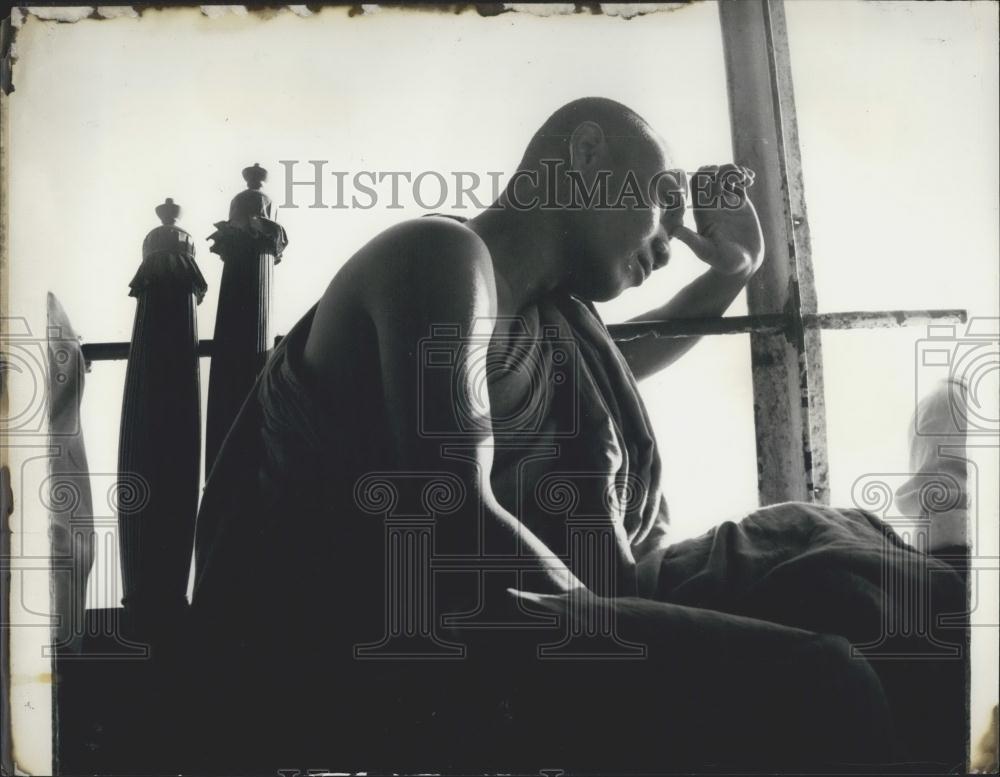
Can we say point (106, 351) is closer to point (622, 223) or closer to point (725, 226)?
point (622, 223)

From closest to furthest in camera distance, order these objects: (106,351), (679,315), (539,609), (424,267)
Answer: (539,609), (424,267), (106,351), (679,315)

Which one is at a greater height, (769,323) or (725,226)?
(725,226)

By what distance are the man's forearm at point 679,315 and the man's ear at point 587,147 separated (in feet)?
1.35

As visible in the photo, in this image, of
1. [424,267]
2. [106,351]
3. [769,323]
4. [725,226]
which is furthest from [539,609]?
[106,351]

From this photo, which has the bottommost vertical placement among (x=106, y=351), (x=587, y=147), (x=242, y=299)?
(x=106, y=351)

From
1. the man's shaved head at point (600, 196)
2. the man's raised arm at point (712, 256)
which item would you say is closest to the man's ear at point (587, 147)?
the man's shaved head at point (600, 196)

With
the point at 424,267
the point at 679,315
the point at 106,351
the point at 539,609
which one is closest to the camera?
the point at 539,609

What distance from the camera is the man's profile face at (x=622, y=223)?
3.21m

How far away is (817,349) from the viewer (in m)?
3.28

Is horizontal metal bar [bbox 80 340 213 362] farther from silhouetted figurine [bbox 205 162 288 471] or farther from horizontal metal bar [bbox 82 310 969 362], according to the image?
horizontal metal bar [bbox 82 310 969 362]

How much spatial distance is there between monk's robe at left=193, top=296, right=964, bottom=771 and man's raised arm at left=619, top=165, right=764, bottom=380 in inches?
10.4

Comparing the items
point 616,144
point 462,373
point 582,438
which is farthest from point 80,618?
point 616,144

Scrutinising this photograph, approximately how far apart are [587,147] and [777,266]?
59cm

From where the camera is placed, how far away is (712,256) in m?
3.28
